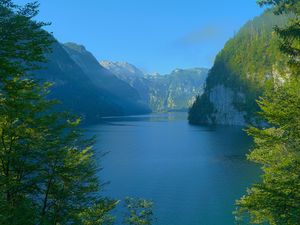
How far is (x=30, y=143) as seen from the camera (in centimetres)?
1956

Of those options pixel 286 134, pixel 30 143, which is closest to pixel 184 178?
pixel 286 134

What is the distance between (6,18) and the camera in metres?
13.1

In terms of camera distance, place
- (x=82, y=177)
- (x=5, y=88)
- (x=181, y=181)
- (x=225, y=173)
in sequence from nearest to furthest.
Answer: (x=5, y=88) → (x=82, y=177) → (x=181, y=181) → (x=225, y=173)

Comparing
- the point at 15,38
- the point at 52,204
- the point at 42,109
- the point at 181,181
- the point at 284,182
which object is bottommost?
the point at 181,181

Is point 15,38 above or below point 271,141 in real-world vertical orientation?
above

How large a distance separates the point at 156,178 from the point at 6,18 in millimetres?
74144

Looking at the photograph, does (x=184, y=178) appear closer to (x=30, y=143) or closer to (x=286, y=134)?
(x=286, y=134)

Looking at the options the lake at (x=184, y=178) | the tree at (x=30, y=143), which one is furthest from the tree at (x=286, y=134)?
the lake at (x=184, y=178)

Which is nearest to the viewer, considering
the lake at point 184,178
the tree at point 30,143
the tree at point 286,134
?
the tree at point 30,143

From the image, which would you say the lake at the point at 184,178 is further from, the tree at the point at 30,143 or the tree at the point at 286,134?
the tree at the point at 286,134

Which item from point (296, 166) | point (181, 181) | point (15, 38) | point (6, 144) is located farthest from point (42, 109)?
point (181, 181)

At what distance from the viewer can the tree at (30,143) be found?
1335 centimetres

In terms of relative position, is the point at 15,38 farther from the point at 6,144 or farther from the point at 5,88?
the point at 6,144

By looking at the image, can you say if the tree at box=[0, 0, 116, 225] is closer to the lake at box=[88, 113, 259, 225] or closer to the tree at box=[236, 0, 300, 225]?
the tree at box=[236, 0, 300, 225]
